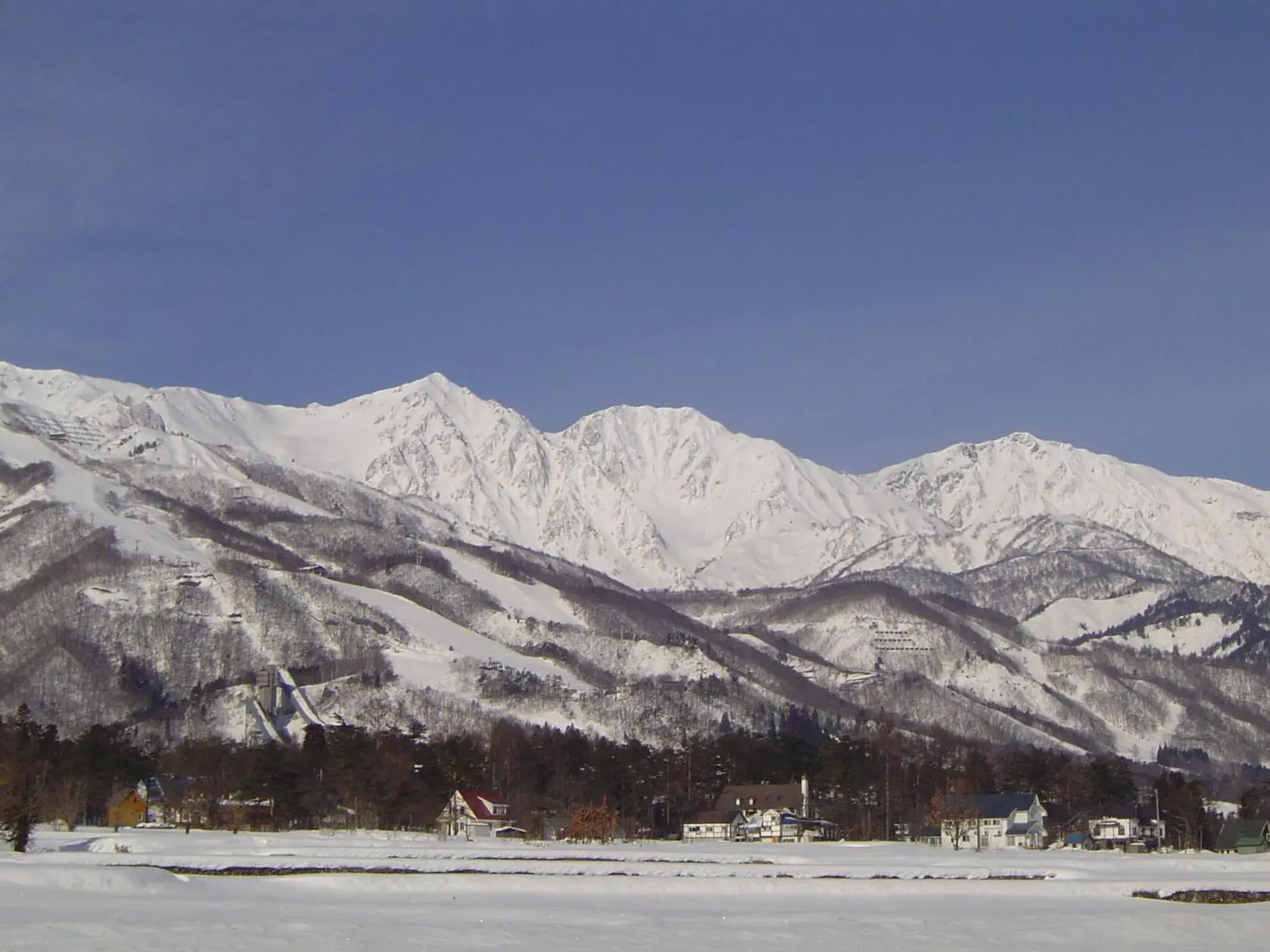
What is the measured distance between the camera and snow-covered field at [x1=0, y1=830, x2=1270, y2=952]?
45156mm

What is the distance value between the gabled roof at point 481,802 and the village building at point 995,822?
1593 inches

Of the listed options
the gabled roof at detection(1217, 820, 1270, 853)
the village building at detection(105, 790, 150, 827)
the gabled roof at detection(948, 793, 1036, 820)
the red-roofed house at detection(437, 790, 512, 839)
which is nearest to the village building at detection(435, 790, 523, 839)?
the red-roofed house at detection(437, 790, 512, 839)

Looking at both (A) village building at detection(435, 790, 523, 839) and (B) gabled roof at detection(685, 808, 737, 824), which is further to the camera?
(B) gabled roof at detection(685, 808, 737, 824)

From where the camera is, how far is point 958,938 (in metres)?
48.8

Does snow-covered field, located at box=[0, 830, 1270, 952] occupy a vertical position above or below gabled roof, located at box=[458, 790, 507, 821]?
below

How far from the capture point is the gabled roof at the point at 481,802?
144 metres

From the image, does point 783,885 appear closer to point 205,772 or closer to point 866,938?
point 866,938

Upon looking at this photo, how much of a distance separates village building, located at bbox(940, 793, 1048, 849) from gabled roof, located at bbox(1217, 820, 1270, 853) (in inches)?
627

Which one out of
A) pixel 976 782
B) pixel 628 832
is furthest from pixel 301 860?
pixel 976 782

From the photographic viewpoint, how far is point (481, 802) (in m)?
147

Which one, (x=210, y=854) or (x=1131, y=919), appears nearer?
(x=1131, y=919)

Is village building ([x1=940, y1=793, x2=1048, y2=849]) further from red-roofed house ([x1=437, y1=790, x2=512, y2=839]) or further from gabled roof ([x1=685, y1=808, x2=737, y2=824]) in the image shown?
red-roofed house ([x1=437, y1=790, x2=512, y2=839])

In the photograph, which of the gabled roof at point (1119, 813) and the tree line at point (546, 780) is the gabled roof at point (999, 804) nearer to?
the tree line at point (546, 780)

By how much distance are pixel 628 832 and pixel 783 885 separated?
72363mm
